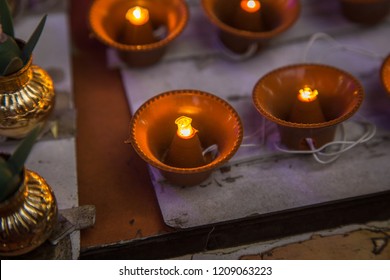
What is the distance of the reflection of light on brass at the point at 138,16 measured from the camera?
5.47ft

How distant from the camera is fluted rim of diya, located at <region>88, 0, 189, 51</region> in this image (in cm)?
161

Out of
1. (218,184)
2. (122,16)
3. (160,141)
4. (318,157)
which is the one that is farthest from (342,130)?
(122,16)

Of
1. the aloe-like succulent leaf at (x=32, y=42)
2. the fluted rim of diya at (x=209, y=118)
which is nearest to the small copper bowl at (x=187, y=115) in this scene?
the fluted rim of diya at (x=209, y=118)

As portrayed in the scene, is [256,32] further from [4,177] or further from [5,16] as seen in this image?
[4,177]

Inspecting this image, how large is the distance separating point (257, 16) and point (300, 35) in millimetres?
212

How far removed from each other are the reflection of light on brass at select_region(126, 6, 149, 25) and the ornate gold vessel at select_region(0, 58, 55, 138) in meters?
0.33

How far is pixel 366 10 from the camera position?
1.84m

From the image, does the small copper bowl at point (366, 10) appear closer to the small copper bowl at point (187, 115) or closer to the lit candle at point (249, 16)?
the lit candle at point (249, 16)

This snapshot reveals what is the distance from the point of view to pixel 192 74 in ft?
5.75

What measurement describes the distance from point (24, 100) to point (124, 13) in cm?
49

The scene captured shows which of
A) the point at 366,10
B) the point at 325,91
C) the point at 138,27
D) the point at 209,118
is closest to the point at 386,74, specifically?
the point at 325,91

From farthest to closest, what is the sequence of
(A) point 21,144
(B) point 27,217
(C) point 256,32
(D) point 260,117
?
1. (C) point 256,32
2. (D) point 260,117
3. (B) point 27,217
4. (A) point 21,144

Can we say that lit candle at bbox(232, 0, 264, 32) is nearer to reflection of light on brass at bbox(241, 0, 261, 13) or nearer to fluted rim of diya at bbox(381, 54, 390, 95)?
reflection of light on brass at bbox(241, 0, 261, 13)

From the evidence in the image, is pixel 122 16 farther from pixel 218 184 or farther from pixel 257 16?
pixel 218 184
